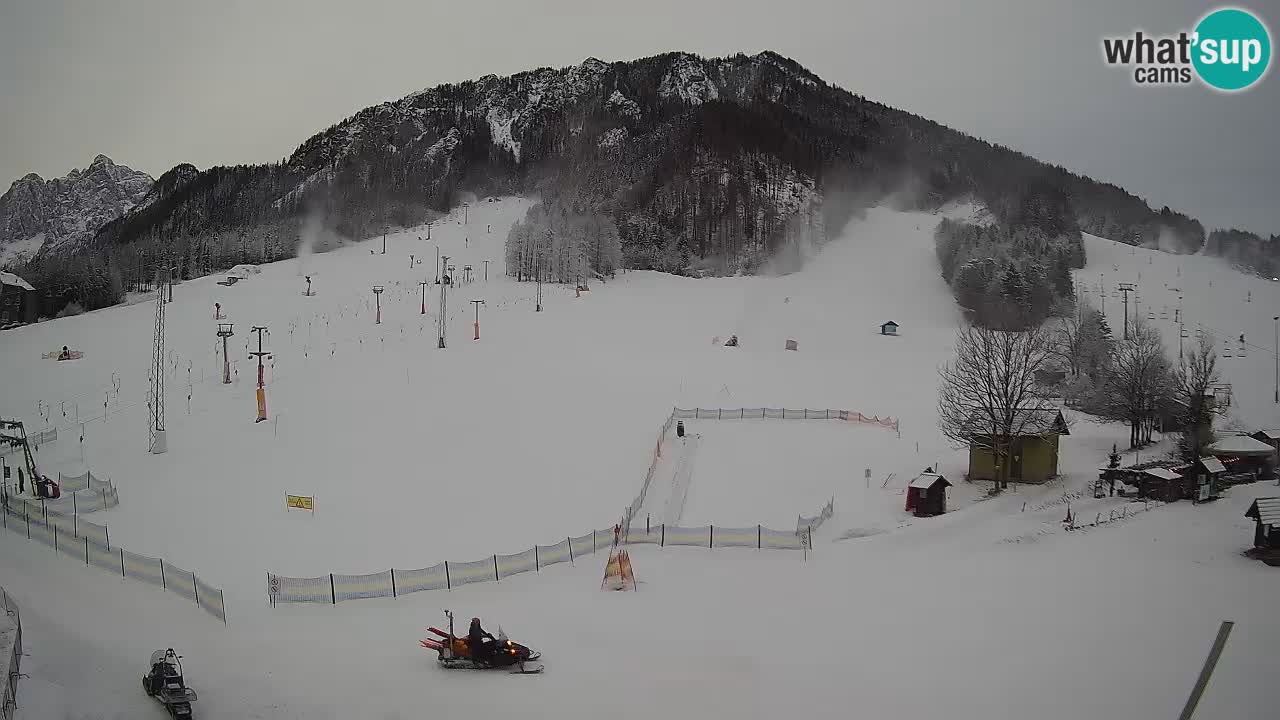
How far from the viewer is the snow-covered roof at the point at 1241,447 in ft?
107

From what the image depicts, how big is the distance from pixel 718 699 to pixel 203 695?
9.13 metres

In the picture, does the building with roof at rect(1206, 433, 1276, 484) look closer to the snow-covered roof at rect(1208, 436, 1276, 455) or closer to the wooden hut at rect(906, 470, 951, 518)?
the snow-covered roof at rect(1208, 436, 1276, 455)

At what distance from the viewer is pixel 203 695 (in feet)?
50.3

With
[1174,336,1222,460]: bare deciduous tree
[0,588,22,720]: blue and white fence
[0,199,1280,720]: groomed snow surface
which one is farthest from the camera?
[1174,336,1222,460]: bare deciduous tree

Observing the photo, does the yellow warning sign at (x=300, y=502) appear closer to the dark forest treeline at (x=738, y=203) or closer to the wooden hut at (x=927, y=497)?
the wooden hut at (x=927, y=497)

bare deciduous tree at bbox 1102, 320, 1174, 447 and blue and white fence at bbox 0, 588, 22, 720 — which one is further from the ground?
bare deciduous tree at bbox 1102, 320, 1174, 447

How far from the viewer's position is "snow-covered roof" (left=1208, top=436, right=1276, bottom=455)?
32.5 meters

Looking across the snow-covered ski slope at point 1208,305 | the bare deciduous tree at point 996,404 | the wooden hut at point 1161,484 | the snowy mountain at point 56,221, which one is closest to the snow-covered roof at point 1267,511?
the wooden hut at point 1161,484

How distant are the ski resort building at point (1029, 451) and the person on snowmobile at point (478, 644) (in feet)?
82.9

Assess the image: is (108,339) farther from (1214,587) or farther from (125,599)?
(1214,587)

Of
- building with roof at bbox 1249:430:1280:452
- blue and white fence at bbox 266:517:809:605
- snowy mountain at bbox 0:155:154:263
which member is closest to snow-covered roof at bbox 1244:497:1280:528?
blue and white fence at bbox 266:517:809:605

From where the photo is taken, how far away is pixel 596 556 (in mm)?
24984

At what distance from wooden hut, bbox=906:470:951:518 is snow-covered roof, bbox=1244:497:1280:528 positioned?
11.6 meters

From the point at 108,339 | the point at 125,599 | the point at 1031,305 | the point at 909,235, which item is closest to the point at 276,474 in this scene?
the point at 125,599
